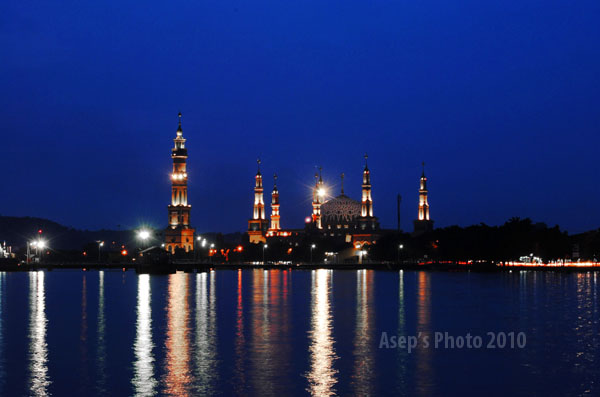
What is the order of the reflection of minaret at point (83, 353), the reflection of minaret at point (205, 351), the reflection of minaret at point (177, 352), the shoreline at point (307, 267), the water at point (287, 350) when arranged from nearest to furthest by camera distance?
→ the reflection of minaret at point (177, 352) → the reflection of minaret at point (205, 351) → the water at point (287, 350) → the reflection of minaret at point (83, 353) → the shoreline at point (307, 267)

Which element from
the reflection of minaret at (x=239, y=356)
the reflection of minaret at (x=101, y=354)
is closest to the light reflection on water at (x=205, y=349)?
the reflection of minaret at (x=239, y=356)

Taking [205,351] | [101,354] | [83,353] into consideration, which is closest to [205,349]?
[205,351]

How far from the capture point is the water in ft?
87.8

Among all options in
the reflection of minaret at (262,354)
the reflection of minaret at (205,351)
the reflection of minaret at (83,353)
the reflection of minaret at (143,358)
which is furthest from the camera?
the reflection of minaret at (83,353)

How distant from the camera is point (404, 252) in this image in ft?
629

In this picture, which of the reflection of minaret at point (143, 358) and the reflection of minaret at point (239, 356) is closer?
the reflection of minaret at point (143, 358)

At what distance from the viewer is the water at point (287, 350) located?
87.8 ft

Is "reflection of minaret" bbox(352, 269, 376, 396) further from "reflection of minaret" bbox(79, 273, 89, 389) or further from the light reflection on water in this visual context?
"reflection of minaret" bbox(79, 273, 89, 389)

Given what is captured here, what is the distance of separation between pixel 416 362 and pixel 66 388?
41.3 feet

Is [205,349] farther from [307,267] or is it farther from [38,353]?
[307,267]

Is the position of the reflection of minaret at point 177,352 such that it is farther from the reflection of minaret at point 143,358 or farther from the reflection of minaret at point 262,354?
the reflection of minaret at point 262,354

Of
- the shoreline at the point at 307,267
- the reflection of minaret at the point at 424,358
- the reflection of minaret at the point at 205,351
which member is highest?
the reflection of minaret at the point at 205,351

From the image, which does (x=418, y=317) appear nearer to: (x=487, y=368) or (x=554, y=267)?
(x=487, y=368)

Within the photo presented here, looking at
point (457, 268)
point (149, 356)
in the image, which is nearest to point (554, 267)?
point (457, 268)
